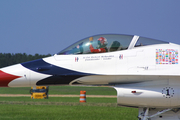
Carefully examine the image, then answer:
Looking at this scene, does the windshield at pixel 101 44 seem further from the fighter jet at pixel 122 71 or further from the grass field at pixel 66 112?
the grass field at pixel 66 112

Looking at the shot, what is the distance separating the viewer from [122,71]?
8828 mm

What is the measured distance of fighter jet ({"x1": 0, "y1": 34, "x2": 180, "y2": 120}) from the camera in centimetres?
864

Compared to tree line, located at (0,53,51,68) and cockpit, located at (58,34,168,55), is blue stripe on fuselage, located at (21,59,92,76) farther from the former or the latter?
tree line, located at (0,53,51,68)

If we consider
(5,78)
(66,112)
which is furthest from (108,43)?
(66,112)

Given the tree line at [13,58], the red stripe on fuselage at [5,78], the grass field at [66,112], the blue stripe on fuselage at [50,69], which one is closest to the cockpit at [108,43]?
the blue stripe on fuselage at [50,69]

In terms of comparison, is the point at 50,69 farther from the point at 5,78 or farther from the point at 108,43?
the point at 108,43

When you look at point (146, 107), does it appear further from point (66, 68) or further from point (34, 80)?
point (34, 80)

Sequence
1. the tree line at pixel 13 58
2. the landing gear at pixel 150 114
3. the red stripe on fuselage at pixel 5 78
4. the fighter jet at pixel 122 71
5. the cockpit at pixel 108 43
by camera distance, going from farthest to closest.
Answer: the tree line at pixel 13 58, the landing gear at pixel 150 114, the cockpit at pixel 108 43, the red stripe on fuselage at pixel 5 78, the fighter jet at pixel 122 71

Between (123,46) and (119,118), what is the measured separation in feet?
17.9

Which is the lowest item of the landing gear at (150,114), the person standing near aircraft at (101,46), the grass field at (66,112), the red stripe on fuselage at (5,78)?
the grass field at (66,112)

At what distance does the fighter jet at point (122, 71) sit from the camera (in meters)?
8.64

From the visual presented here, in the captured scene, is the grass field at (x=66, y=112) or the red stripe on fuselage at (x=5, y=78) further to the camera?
the grass field at (x=66, y=112)

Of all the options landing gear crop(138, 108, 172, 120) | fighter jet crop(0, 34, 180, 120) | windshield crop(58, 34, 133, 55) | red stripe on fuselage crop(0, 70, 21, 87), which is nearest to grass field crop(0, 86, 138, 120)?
landing gear crop(138, 108, 172, 120)

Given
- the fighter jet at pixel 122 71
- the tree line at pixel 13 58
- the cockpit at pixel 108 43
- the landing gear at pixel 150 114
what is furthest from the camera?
the tree line at pixel 13 58
